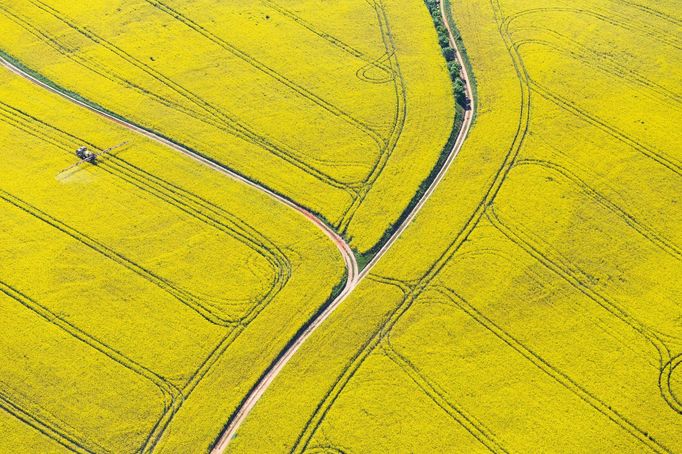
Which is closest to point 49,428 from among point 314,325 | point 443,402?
point 314,325

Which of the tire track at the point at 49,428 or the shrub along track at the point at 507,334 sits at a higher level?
the shrub along track at the point at 507,334

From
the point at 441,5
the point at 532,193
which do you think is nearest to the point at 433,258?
the point at 532,193

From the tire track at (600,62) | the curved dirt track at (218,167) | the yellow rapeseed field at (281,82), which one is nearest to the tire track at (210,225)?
the curved dirt track at (218,167)

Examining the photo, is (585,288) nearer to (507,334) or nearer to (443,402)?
(507,334)

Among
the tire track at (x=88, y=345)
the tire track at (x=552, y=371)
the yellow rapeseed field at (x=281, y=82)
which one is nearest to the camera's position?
the tire track at (x=88, y=345)

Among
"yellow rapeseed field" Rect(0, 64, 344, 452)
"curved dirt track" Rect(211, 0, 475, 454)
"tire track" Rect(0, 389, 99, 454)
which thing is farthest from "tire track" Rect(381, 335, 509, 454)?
"tire track" Rect(0, 389, 99, 454)

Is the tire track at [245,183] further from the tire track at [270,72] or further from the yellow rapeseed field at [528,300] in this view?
the tire track at [270,72]
